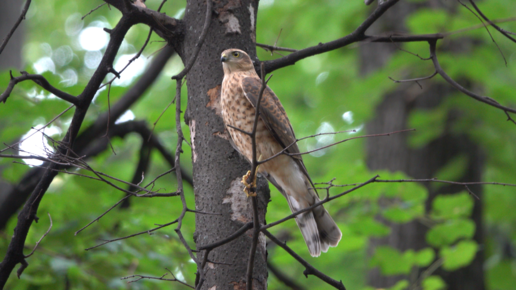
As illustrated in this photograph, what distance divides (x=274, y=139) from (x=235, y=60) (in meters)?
0.59

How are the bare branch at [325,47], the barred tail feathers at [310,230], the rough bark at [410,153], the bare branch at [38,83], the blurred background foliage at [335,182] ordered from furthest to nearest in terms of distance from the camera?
the rough bark at [410,153] → the blurred background foliage at [335,182] → the barred tail feathers at [310,230] → the bare branch at [325,47] → the bare branch at [38,83]

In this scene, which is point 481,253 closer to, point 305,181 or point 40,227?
point 305,181

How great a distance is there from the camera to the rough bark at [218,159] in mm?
1960

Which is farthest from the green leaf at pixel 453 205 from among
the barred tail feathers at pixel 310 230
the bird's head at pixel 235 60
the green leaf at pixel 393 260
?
the bird's head at pixel 235 60

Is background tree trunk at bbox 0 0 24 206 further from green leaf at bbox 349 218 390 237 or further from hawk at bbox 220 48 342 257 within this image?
green leaf at bbox 349 218 390 237

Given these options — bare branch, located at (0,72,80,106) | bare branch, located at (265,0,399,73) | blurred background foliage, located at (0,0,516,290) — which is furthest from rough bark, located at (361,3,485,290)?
bare branch, located at (0,72,80,106)

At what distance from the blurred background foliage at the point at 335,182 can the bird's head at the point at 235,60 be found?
1.43 ft

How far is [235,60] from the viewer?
2.53 m

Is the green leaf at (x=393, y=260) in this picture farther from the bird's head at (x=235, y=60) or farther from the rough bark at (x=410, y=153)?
the bird's head at (x=235, y=60)

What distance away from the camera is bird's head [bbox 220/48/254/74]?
2316 mm

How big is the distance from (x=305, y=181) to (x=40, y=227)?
2093 millimetres

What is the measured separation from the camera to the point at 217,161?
212 centimetres

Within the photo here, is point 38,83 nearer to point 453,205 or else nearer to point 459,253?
point 453,205

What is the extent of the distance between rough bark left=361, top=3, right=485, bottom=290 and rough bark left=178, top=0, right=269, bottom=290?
3557mm
